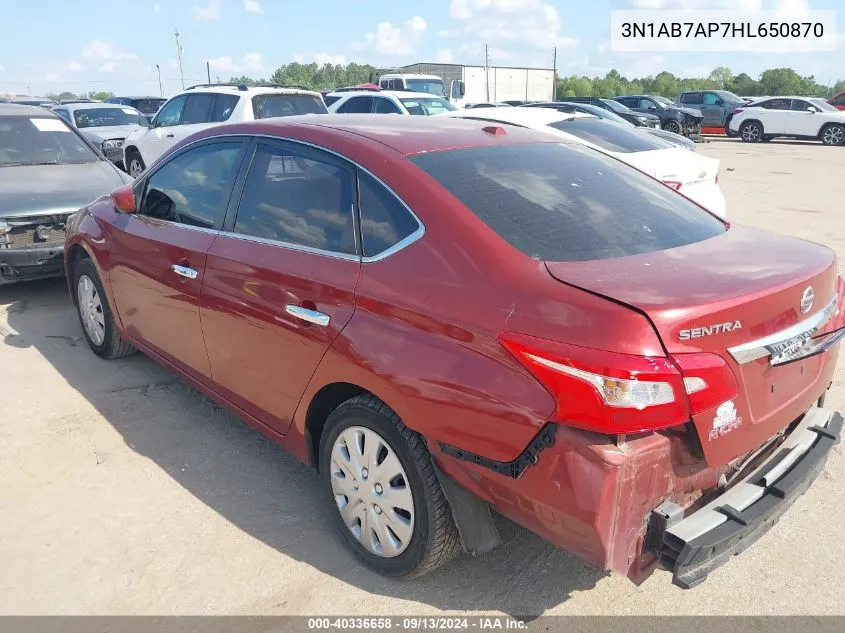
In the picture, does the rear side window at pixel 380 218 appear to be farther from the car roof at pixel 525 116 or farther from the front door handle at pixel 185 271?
the car roof at pixel 525 116

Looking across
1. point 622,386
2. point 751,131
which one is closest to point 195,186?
point 622,386

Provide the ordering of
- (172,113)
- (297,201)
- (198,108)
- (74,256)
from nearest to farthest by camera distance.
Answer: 1. (297,201)
2. (74,256)
3. (198,108)
4. (172,113)

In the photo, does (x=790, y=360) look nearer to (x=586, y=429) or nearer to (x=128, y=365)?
(x=586, y=429)

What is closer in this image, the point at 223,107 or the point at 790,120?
the point at 223,107

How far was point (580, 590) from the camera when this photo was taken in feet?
8.90

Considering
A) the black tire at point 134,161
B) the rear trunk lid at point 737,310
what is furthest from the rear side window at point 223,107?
the rear trunk lid at point 737,310

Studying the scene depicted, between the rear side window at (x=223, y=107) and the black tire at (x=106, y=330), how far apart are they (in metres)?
6.07

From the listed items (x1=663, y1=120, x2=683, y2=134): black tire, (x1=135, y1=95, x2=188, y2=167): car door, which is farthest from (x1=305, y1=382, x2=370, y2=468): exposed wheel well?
(x1=663, y1=120, x2=683, y2=134): black tire

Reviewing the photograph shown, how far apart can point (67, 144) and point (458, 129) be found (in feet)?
19.2

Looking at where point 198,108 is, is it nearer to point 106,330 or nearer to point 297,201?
point 106,330

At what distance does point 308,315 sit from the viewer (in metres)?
2.78

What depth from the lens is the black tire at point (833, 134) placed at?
75.3 ft

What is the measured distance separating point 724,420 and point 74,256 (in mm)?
4501

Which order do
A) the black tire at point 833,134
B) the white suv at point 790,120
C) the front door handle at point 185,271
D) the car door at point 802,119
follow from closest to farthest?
the front door handle at point 185,271 < the black tire at point 833,134 < the white suv at point 790,120 < the car door at point 802,119
